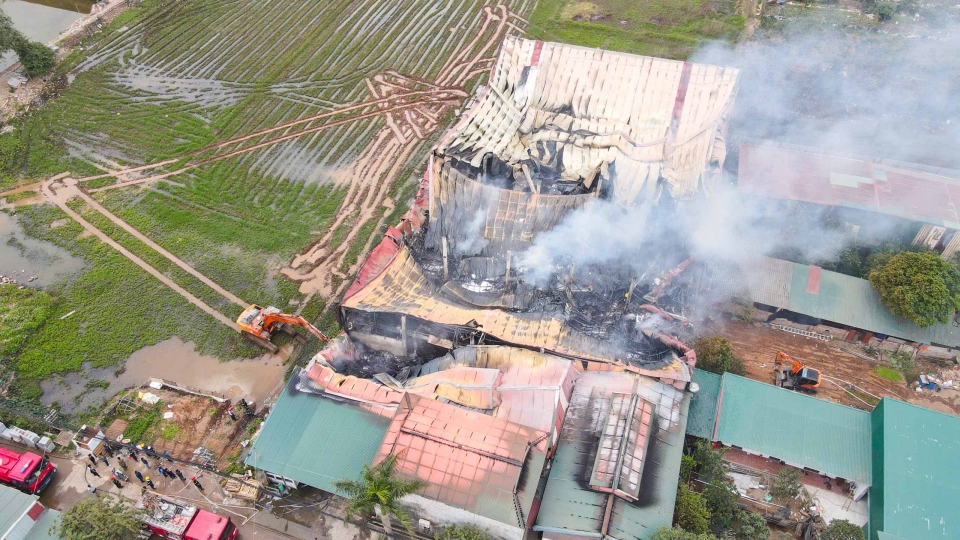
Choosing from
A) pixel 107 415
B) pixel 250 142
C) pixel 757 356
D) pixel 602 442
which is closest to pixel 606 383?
pixel 602 442

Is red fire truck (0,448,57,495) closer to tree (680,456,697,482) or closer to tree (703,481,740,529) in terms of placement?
tree (680,456,697,482)

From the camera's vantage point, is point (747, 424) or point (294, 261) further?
point (294, 261)

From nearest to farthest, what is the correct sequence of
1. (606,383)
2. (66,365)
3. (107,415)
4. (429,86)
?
1. (606,383)
2. (107,415)
3. (66,365)
4. (429,86)

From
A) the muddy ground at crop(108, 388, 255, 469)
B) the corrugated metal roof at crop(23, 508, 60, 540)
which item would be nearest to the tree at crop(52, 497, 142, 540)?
the corrugated metal roof at crop(23, 508, 60, 540)

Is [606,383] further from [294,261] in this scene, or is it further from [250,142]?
[250,142]

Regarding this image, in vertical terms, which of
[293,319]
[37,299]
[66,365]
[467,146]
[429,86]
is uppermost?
[429,86]

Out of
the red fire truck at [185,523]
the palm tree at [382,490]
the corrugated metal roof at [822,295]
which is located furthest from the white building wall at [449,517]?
the corrugated metal roof at [822,295]

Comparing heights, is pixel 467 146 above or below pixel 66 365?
above

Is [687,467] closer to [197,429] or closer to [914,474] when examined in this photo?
[914,474]
